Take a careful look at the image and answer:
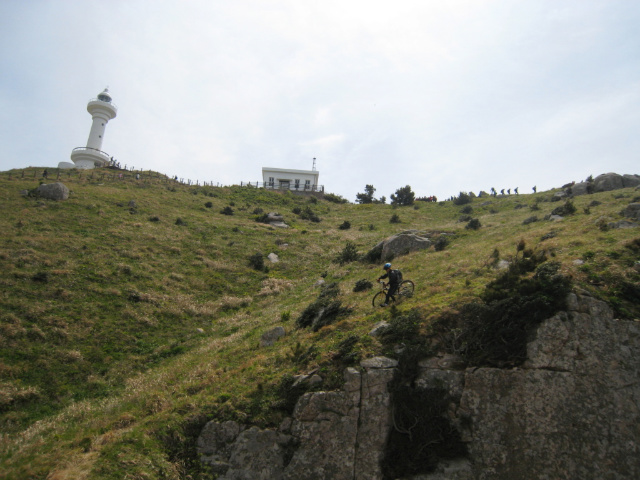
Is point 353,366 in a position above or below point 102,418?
above

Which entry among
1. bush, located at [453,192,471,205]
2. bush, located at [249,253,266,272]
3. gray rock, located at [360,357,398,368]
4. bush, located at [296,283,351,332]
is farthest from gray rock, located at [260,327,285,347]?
bush, located at [453,192,471,205]

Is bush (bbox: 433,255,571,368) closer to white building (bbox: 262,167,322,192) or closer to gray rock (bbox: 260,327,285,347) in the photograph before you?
gray rock (bbox: 260,327,285,347)

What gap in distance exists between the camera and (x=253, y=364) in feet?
51.5

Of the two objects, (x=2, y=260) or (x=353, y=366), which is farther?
(x=2, y=260)

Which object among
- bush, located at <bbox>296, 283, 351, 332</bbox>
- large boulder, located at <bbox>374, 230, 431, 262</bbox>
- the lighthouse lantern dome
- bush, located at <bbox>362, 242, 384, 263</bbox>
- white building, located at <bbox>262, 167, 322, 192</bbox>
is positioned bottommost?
bush, located at <bbox>296, 283, 351, 332</bbox>

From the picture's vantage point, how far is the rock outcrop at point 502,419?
9.98 metres

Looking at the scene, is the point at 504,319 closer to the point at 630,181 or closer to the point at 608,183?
the point at 608,183

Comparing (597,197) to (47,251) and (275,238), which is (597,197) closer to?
(275,238)

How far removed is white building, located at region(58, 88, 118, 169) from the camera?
79.8m

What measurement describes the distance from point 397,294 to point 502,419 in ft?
26.2

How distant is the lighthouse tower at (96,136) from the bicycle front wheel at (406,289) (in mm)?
81097

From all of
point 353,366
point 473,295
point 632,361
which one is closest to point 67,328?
point 353,366

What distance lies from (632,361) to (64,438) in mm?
18314

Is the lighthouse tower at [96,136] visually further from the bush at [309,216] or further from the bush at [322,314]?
the bush at [322,314]
